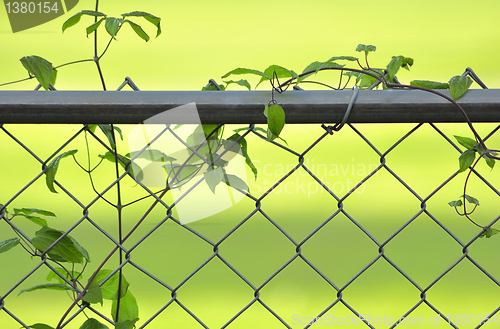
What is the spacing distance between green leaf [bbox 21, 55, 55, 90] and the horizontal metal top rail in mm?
24

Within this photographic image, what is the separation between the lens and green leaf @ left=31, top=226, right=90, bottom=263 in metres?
0.59

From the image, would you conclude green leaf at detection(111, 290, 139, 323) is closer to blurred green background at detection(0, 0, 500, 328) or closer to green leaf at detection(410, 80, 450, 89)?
green leaf at detection(410, 80, 450, 89)

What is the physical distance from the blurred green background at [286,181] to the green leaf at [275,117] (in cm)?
118

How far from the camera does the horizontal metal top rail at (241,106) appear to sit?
1.64 ft

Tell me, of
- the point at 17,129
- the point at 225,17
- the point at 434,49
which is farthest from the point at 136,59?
the point at 434,49

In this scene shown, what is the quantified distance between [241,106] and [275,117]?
5cm

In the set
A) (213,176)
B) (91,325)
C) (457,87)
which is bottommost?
(91,325)

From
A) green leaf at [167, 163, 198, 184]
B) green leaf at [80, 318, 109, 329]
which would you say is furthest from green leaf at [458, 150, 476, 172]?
Answer: green leaf at [80, 318, 109, 329]

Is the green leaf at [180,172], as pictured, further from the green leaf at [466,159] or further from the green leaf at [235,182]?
the green leaf at [466,159]

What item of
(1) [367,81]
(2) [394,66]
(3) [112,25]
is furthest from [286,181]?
(3) [112,25]

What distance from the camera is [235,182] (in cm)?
61

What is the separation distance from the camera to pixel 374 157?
2.14 metres

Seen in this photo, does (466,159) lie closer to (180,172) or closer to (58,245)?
(180,172)

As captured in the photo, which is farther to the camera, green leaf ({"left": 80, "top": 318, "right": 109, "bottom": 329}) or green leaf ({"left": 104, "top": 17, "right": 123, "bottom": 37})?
green leaf ({"left": 80, "top": 318, "right": 109, "bottom": 329})
